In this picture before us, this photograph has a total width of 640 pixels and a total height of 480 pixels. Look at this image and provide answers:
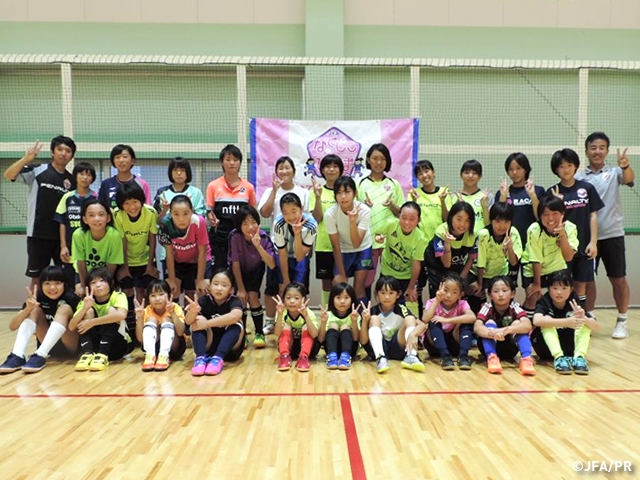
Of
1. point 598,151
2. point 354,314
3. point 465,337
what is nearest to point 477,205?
point 598,151

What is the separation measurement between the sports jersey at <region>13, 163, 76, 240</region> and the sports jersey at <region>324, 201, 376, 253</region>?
2.35 meters

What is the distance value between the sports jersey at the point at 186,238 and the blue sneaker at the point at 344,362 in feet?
4.55

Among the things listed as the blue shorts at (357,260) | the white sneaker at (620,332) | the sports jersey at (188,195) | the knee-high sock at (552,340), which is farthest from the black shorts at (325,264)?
the white sneaker at (620,332)

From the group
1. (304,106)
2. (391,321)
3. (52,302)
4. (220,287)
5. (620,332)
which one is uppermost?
(304,106)

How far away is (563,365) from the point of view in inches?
129

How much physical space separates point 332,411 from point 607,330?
3464mm

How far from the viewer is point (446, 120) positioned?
6641 mm

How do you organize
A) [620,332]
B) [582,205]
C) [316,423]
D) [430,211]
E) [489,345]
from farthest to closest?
[620,332] → [430,211] → [582,205] → [489,345] → [316,423]

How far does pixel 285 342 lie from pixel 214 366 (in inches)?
20.9

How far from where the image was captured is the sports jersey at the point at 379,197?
13.7ft

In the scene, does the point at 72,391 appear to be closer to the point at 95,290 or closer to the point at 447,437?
the point at 95,290

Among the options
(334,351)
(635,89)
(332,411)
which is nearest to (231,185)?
(334,351)

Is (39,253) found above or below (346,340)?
above

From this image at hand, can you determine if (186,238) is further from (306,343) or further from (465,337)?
(465,337)
